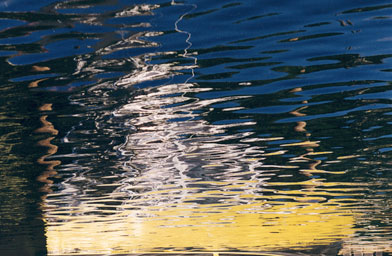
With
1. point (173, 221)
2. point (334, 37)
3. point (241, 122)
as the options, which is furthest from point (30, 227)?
point (334, 37)

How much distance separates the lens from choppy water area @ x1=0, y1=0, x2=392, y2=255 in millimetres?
3385

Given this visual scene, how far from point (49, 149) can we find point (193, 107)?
6.92ft

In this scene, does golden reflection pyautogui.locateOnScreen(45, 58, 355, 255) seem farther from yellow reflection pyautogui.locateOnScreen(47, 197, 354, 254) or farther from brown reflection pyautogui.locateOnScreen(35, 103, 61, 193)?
brown reflection pyautogui.locateOnScreen(35, 103, 61, 193)

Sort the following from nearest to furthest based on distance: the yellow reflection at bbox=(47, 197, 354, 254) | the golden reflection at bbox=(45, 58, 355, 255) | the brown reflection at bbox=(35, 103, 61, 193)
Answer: the brown reflection at bbox=(35, 103, 61, 193) → the golden reflection at bbox=(45, 58, 355, 255) → the yellow reflection at bbox=(47, 197, 354, 254)

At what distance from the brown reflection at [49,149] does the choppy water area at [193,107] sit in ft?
0.07

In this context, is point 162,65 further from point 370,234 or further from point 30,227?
point 370,234

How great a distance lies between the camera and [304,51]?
3.84 meters

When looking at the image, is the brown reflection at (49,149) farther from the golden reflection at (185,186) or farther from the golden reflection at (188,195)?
the golden reflection at (188,195)

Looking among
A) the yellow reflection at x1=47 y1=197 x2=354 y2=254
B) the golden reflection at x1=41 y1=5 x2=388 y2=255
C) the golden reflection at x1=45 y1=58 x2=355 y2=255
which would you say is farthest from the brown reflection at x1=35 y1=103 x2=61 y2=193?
the yellow reflection at x1=47 y1=197 x2=354 y2=254

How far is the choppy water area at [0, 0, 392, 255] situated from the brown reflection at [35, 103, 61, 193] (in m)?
0.02

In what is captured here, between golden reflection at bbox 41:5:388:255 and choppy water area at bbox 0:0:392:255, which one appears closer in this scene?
choppy water area at bbox 0:0:392:255

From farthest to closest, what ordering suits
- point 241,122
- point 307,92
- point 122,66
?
point 241,122 < point 307,92 < point 122,66

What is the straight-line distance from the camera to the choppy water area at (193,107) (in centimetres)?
338

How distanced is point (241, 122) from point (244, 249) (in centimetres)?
1512
